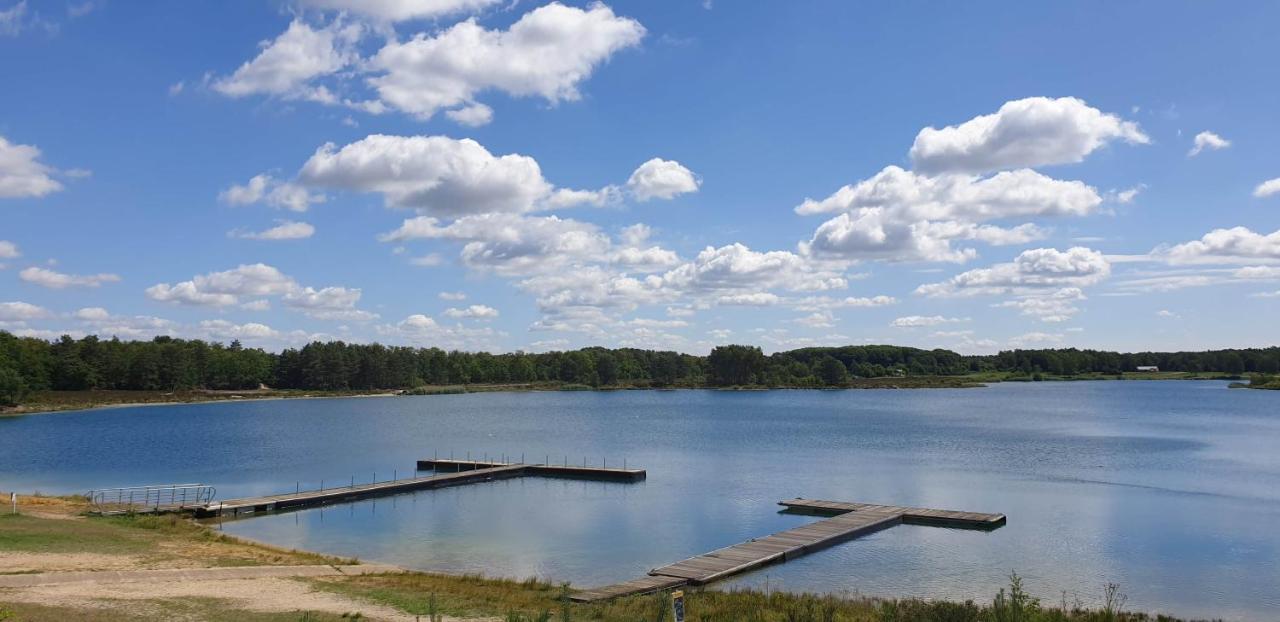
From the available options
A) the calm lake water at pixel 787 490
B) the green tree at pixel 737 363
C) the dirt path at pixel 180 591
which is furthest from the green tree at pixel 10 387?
the green tree at pixel 737 363

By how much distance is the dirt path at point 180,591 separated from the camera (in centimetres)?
1537

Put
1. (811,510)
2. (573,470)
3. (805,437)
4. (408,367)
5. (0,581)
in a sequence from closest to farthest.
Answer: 1. (0,581)
2. (811,510)
3. (573,470)
4. (805,437)
5. (408,367)

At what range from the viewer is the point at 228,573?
1889 centimetres

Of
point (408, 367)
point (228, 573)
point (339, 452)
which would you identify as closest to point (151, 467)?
point (339, 452)

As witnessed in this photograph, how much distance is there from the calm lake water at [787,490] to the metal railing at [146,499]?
2.12m

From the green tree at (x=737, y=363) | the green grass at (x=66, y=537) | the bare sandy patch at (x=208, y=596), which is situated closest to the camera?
the bare sandy patch at (x=208, y=596)

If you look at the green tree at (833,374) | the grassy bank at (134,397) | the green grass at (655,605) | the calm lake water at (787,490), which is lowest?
the calm lake water at (787,490)

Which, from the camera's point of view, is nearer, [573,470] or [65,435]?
[573,470]

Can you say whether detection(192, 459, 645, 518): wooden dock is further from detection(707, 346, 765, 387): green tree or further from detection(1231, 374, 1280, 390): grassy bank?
detection(1231, 374, 1280, 390): grassy bank

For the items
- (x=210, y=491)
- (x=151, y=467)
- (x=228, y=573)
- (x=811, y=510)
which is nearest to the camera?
(x=228, y=573)

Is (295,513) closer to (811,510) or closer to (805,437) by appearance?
(811,510)

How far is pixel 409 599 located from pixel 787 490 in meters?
25.7

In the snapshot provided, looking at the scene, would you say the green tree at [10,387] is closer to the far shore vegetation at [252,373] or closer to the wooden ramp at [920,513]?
the far shore vegetation at [252,373]

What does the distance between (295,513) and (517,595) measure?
19233mm
